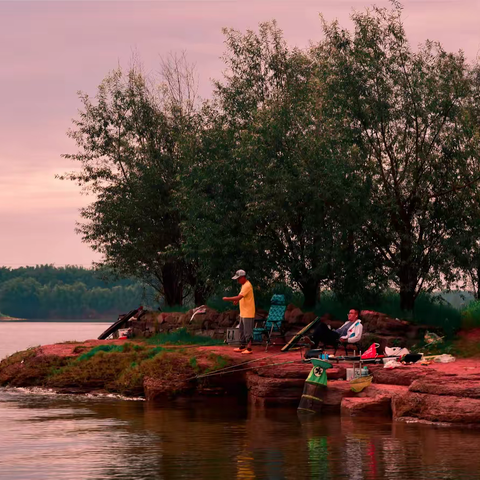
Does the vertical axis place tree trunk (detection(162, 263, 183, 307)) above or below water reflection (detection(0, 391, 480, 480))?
above

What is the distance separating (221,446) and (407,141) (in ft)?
57.1

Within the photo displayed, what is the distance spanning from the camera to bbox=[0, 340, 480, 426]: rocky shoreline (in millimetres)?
19562

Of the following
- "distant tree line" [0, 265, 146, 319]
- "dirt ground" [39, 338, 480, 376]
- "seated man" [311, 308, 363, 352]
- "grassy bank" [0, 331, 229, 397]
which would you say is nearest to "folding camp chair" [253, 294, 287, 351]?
"dirt ground" [39, 338, 480, 376]

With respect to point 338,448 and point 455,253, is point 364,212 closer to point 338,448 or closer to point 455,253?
point 455,253

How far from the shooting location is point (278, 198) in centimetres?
2986

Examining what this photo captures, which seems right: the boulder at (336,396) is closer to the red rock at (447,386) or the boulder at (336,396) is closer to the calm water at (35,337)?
the red rock at (447,386)

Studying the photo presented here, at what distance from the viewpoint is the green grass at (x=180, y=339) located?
3069 centimetres

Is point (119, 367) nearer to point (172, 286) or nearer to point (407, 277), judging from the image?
point (407, 277)

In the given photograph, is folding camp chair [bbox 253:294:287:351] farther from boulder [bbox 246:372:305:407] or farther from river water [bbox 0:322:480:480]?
river water [bbox 0:322:480:480]

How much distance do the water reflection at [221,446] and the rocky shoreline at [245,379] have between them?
0.81 m

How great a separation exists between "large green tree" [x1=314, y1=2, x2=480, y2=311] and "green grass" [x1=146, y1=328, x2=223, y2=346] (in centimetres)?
662

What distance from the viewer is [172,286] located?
4250cm

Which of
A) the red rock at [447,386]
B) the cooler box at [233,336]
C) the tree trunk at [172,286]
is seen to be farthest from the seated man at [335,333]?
the tree trunk at [172,286]

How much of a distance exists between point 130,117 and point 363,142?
48.4ft
